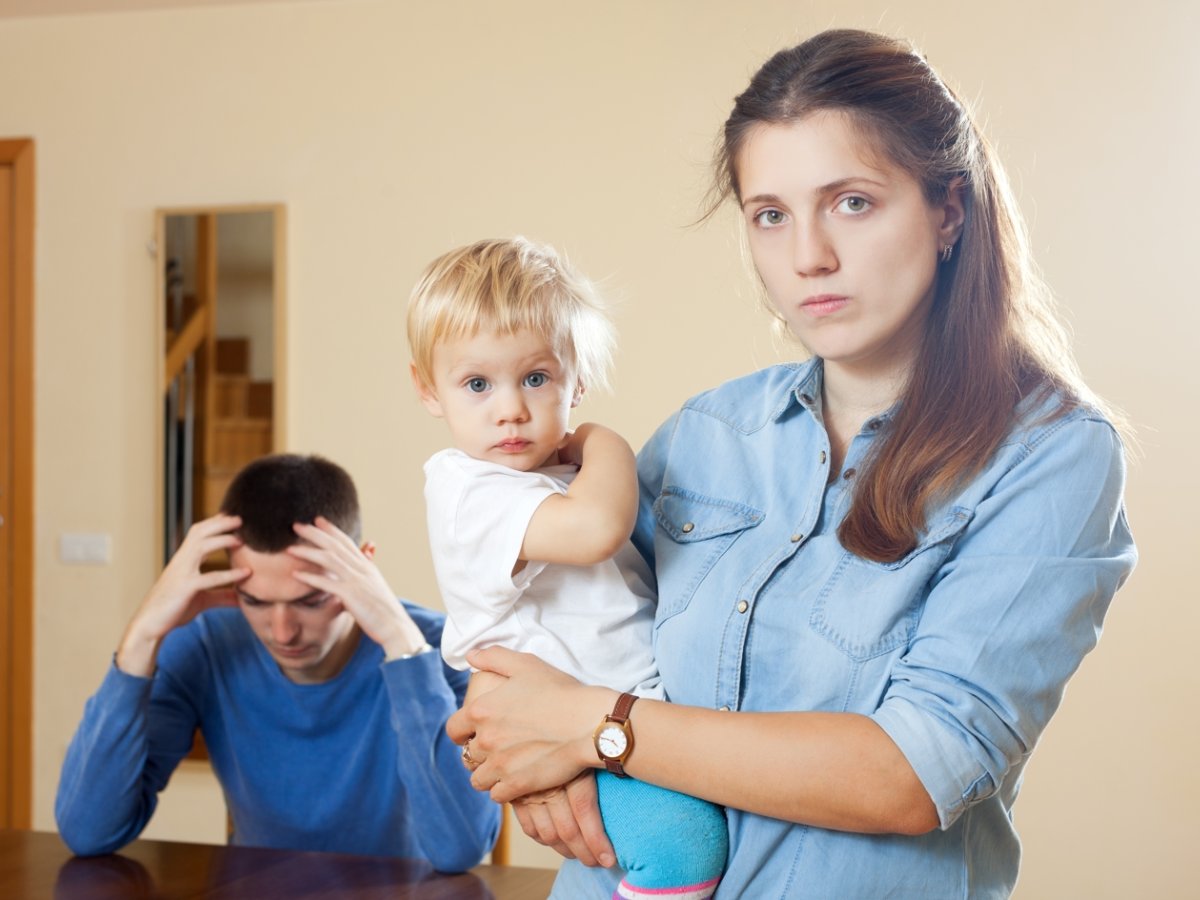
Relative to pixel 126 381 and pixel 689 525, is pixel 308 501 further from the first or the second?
pixel 126 381

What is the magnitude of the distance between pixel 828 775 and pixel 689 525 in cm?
34

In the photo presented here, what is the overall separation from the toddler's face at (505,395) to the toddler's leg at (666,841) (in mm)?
387

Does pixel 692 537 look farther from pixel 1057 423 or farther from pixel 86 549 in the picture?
pixel 86 549

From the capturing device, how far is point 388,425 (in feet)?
13.6

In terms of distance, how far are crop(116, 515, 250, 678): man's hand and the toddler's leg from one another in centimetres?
123

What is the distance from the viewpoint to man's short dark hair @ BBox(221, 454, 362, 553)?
2223mm

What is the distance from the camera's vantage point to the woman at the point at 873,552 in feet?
3.33

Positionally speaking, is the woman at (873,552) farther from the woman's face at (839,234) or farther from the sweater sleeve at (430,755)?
the sweater sleeve at (430,755)

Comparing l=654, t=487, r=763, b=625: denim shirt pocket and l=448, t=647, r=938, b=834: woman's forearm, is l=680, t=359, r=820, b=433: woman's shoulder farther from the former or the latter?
l=448, t=647, r=938, b=834: woman's forearm

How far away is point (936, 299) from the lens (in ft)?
3.96

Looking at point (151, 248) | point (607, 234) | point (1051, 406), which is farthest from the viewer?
point (151, 248)

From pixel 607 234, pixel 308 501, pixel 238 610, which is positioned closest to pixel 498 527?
pixel 308 501

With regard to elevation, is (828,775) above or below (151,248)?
below

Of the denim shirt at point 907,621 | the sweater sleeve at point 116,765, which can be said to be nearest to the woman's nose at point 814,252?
the denim shirt at point 907,621
